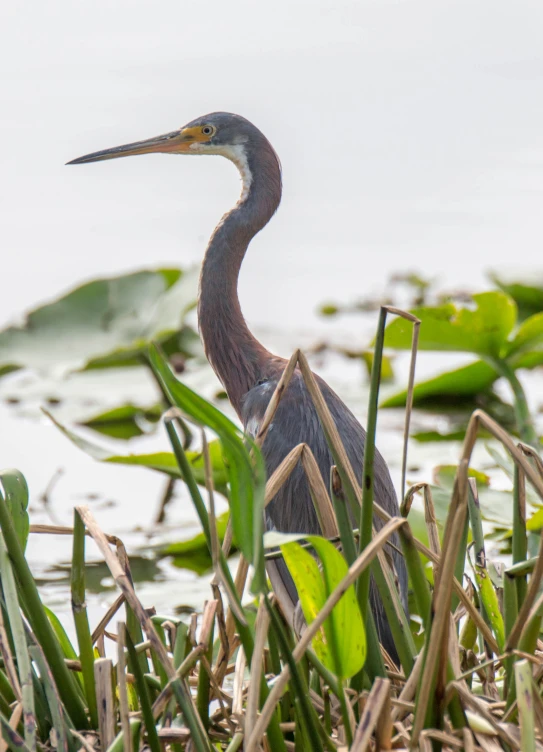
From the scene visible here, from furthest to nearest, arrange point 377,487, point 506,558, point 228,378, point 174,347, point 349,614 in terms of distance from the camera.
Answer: point 174,347, point 506,558, point 228,378, point 377,487, point 349,614

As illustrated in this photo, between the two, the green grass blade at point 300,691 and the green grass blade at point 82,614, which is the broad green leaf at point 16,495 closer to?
the green grass blade at point 82,614

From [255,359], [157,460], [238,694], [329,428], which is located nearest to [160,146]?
[255,359]

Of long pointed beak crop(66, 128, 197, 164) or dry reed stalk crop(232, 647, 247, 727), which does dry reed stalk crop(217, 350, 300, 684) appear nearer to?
dry reed stalk crop(232, 647, 247, 727)

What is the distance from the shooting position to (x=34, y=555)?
3053mm

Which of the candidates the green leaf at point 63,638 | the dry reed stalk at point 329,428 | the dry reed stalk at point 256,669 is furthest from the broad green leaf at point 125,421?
the dry reed stalk at point 256,669

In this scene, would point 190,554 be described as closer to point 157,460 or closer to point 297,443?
point 157,460

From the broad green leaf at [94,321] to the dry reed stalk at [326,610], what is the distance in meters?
3.06

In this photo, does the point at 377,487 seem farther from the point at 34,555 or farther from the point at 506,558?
the point at 34,555

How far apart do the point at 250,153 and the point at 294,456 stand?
1576 mm

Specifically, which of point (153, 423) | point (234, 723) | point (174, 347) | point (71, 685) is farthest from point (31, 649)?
point (174, 347)

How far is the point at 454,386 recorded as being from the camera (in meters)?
4.08

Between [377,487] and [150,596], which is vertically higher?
[377,487]

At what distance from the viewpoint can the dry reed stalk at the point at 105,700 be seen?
1.24 metres

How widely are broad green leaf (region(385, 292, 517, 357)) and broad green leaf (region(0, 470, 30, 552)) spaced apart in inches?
78.1
